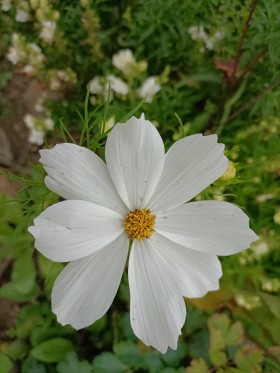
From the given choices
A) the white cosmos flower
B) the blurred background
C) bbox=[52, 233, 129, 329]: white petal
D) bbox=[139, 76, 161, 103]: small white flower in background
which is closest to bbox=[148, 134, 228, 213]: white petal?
the white cosmos flower

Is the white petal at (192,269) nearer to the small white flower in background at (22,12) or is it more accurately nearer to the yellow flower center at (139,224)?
→ the yellow flower center at (139,224)

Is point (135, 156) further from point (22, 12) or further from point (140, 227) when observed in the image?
point (22, 12)

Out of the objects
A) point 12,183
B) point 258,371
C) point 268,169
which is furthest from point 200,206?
point 12,183

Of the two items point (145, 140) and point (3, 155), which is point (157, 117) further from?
point (145, 140)

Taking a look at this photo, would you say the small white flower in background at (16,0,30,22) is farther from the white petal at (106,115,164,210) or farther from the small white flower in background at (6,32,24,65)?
the white petal at (106,115,164,210)

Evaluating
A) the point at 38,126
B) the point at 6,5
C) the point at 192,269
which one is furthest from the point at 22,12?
the point at 192,269

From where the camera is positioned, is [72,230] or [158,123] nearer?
[72,230]
